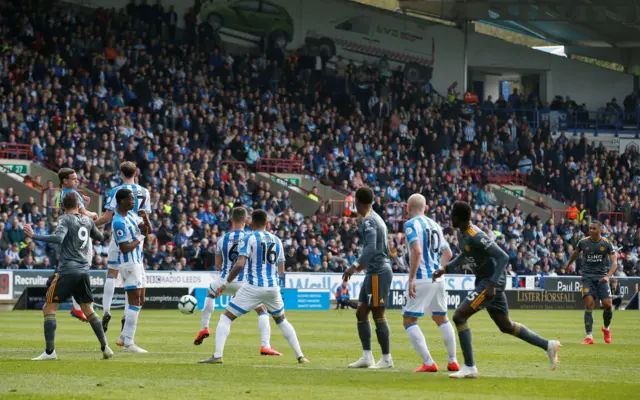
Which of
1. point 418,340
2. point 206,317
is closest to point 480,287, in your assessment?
point 418,340

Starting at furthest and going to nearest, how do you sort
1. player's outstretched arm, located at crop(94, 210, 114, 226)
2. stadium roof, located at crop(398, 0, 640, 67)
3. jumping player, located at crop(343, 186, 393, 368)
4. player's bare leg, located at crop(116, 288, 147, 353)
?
1. stadium roof, located at crop(398, 0, 640, 67)
2. player's outstretched arm, located at crop(94, 210, 114, 226)
3. player's bare leg, located at crop(116, 288, 147, 353)
4. jumping player, located at crop(343, 186, 393, 368)

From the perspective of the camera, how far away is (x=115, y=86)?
42.3 m

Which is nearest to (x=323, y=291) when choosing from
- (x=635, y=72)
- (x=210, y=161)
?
(x=210, y=161)

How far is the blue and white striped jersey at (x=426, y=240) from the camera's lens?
13.3 metres

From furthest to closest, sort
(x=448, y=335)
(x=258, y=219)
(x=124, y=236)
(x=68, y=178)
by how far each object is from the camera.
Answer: (x=68, y=178) < (x=124, y=236) < (x=258, y=219) < (x=448, y=335)

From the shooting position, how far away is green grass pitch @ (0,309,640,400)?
430 inches

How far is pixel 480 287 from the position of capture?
40.6 feet

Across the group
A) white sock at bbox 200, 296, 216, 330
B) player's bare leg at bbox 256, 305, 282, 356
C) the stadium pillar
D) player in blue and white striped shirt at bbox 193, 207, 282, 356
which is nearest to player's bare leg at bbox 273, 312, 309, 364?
player's bare leg at bbox 256, 305, 282, 356

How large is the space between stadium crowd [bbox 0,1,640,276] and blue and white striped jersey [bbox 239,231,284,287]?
19097 mm

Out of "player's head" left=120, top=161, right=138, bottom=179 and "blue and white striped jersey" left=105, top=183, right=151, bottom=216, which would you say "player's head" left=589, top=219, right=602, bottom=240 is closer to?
"blue and white striped jersey" left=105, top=183, right=151, bottom=216

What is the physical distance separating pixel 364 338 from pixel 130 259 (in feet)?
13.0

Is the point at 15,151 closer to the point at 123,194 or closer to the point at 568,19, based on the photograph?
the point at 123,194

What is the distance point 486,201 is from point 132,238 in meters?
32.9

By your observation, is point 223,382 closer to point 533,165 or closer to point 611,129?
point 533,165
